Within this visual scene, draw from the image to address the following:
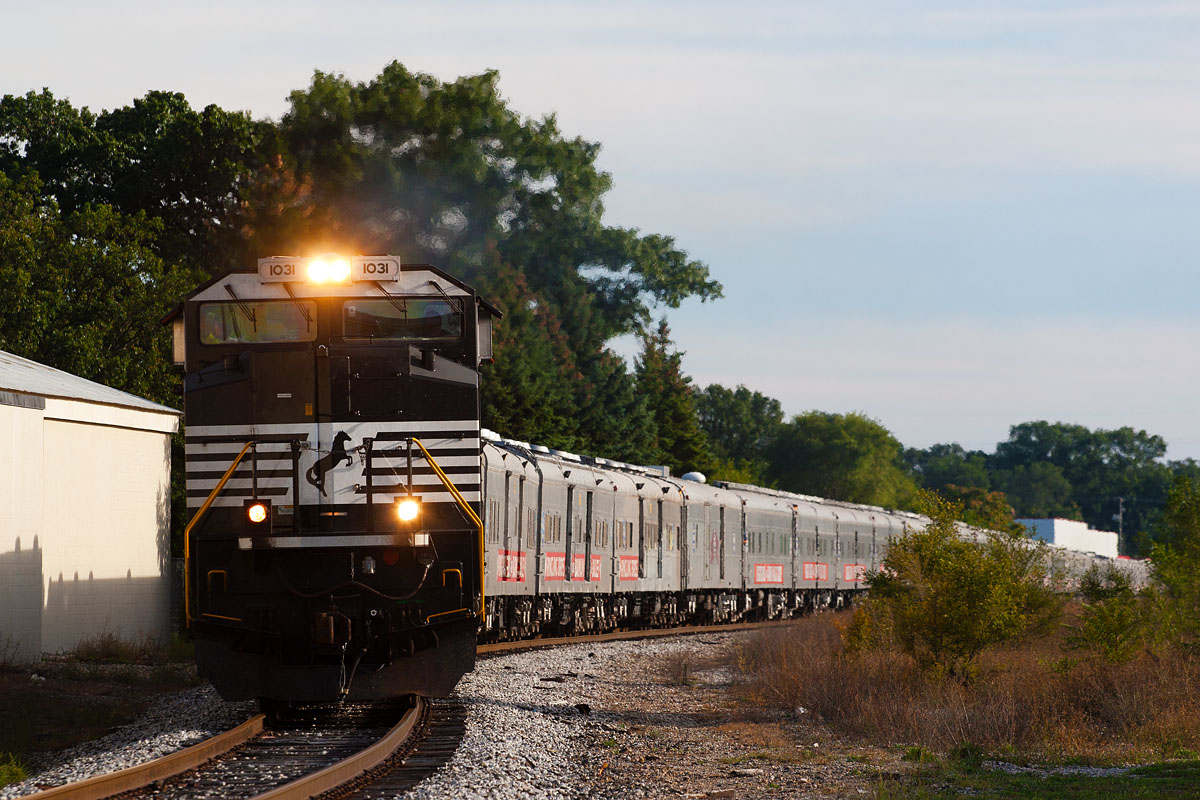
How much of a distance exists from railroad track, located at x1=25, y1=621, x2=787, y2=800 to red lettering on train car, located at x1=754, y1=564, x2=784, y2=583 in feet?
82.2

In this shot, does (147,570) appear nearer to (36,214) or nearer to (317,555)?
(317,555)

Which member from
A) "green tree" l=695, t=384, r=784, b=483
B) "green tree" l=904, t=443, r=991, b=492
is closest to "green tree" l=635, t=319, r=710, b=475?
"green tree" l=695, t=384, r=784, b=483

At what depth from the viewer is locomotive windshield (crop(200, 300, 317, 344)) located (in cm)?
1262

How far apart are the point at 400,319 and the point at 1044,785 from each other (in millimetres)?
6796

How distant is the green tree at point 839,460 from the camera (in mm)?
111562

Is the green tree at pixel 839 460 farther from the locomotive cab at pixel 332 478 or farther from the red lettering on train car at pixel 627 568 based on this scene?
the locomotive cab at pixel 332 478

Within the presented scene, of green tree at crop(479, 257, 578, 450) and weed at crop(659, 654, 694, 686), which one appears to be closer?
weed at crop(659, 654, 694, 686)

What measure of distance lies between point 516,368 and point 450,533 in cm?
3660

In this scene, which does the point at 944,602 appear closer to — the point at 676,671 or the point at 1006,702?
the point at 1006,702

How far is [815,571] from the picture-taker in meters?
43.5

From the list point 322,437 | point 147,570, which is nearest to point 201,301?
point 322,437

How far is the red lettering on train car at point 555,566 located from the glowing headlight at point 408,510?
39.7 ft

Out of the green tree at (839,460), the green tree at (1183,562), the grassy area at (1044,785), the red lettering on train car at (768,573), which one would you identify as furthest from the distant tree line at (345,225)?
the green tree at (839,460)

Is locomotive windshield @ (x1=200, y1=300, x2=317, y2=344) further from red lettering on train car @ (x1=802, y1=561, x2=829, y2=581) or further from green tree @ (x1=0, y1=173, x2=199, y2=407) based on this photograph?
red lettering on train car @ (x1=802, y1=561, x2=829, y2=581)
